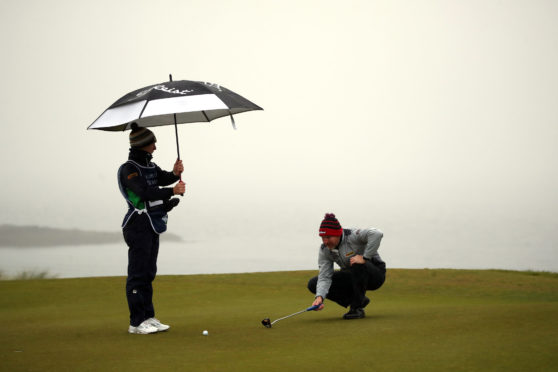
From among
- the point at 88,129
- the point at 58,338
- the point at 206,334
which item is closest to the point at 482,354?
the point at 206,334

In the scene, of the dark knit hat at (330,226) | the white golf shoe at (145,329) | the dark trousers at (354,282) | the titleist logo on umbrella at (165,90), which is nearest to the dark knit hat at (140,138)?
the titleist logo on umbrella at (165,90)

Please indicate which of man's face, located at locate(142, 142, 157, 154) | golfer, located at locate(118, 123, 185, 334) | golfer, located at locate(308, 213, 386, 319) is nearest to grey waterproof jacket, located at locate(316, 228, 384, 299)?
golfer, located at locate(308, 213, 386, 319)

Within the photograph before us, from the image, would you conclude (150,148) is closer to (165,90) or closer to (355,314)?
(165,90)

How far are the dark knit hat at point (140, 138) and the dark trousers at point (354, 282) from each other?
7.89 feet

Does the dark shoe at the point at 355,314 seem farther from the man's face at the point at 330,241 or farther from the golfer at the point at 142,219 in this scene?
the golfer at the point at 142,219

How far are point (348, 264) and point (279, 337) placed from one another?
4.67 feet

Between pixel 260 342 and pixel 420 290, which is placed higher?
pixel 260 342

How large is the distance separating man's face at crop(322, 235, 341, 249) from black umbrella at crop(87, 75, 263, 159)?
5.05 ft

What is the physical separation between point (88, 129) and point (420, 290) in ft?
23.0

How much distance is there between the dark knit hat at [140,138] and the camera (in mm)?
6164

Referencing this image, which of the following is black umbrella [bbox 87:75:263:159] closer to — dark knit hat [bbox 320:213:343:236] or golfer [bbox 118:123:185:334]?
golfer [bbox 118:123:185:334]

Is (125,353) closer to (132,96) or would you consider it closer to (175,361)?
(175,361)

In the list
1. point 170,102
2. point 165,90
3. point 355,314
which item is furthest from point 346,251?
point 165,90

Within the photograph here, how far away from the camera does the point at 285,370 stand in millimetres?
4250
